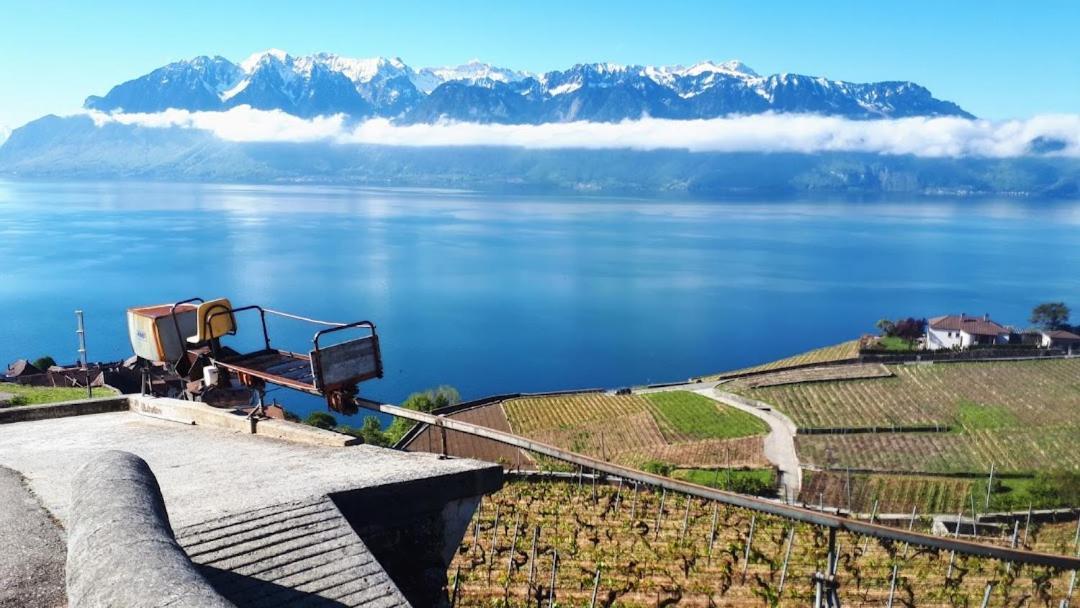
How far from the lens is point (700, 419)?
4403 cm

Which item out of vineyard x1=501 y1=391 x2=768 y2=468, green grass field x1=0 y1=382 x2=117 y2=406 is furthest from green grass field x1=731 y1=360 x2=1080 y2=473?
green grass field x1=0 y1=382 x2=117 y2=406

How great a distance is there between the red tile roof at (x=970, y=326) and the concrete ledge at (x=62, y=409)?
65.9m

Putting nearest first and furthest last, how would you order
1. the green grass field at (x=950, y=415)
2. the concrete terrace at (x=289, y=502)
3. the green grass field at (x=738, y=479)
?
the concrete terrace at (x=289, y=502)
the green grass field at (x=738, y=479)
the green grass field at (x=950, y=415)

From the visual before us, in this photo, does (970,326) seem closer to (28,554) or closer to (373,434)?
(373,434)

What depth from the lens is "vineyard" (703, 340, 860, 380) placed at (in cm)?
5962

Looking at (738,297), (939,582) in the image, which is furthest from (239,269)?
(939,582)

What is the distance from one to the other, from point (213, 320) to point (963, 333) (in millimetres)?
65745

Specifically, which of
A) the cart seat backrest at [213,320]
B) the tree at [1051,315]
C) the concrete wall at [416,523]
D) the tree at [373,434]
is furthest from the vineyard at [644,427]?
the tree at [1051,315]

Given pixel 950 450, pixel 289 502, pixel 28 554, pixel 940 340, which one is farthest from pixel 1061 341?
pixel 28 554

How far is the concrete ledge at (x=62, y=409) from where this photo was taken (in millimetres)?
11078

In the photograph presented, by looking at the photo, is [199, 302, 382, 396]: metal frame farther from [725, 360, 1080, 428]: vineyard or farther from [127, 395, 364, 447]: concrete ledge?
[725, 360, 1080, 428]: vineyard

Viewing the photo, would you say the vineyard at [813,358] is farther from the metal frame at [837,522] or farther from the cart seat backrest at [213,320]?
the metal frame at [837,522]

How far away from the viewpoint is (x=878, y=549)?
16.1 meters

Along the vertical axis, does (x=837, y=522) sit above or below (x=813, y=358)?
above
